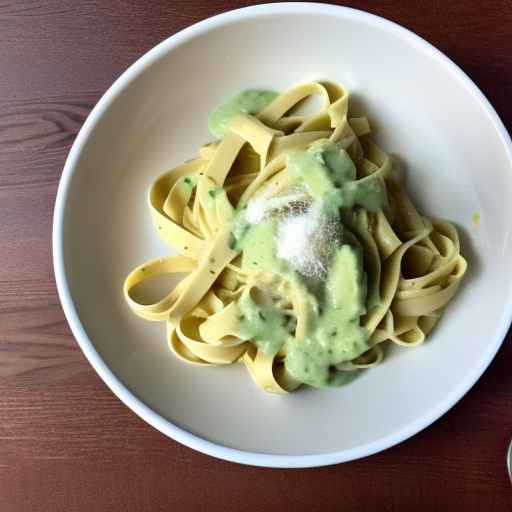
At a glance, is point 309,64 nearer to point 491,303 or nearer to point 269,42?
point 269,42

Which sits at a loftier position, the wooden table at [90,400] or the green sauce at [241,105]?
the green sauce at [241,105]

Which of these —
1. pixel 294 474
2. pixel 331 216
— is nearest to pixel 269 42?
pixel 331 216

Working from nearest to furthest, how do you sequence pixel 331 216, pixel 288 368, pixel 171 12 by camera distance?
pixel 331 216 < pixel 288 368 < pixel 171 12

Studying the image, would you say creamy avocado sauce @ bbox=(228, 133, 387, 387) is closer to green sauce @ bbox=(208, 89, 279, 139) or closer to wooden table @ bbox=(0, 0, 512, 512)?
green sauce @ bbox=(208, 89, 279, 139)

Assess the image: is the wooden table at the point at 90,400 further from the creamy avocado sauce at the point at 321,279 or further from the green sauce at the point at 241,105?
the creamy avocado sauce at the point at 321,279

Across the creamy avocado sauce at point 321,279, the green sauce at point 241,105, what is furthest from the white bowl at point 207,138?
the creamy avocado sauce at point 321,279

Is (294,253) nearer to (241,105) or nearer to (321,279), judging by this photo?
(321,279)

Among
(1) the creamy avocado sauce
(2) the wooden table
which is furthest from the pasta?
(2) the wooden table
